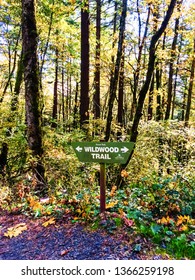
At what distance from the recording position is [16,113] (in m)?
7.31

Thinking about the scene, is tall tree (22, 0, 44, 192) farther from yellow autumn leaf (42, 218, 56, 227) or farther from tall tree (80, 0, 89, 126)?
tall tree (80, 0, 89, 126)

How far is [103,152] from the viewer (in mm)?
3908

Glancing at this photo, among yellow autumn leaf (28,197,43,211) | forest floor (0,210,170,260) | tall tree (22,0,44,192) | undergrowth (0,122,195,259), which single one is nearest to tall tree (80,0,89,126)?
undergrowth (0,122,195,259)

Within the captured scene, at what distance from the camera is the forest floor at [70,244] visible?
3.20 metres

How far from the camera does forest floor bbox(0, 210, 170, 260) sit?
126 inches

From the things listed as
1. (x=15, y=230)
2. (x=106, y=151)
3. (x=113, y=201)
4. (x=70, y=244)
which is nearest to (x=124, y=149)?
(x=106, y=151)

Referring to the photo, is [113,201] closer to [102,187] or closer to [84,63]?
[102,187]

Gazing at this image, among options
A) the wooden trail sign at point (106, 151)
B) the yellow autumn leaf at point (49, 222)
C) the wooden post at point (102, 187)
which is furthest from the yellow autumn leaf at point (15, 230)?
the wooden trail sign at point (106, 151)

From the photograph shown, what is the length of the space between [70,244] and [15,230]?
3.36 ft

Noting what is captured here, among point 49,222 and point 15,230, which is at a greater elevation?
point 49,222

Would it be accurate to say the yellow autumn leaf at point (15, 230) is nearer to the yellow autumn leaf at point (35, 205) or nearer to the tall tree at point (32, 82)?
the yellow autumn leaf at point (35, 205)

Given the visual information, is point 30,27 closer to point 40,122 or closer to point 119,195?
point 40,122

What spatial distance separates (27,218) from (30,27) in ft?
12.6

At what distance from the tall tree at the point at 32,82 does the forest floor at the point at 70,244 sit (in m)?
1.48
